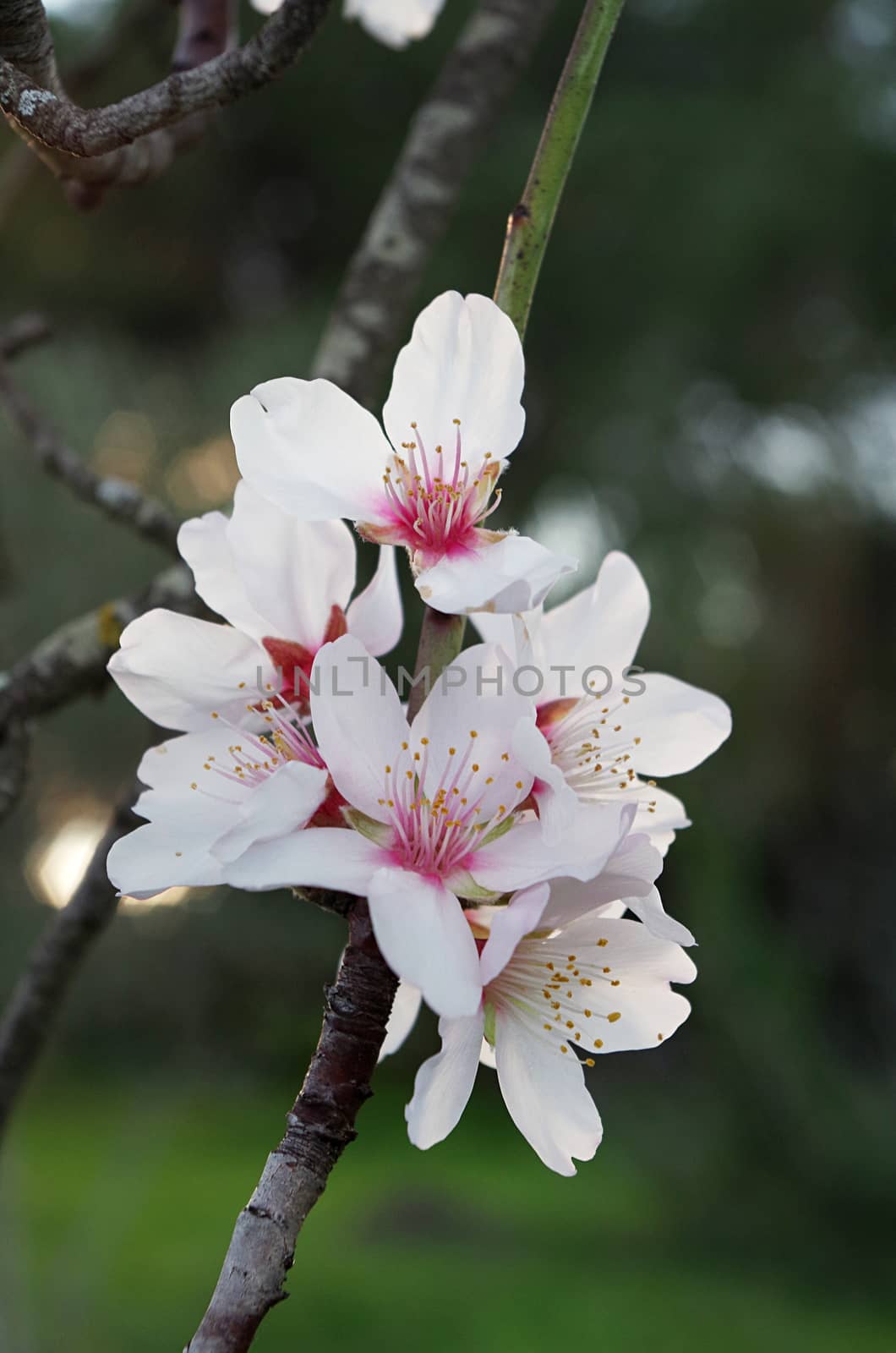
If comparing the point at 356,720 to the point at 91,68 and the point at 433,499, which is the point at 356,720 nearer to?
the point at 433,499

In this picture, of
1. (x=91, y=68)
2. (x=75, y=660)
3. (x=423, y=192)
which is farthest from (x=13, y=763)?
(x=91, y=68)

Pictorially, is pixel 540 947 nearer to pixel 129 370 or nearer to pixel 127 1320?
pixel 127 1320

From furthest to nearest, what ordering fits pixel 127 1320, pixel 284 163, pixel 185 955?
pixel 284 163, pixel 185 955, pixel 127 1320

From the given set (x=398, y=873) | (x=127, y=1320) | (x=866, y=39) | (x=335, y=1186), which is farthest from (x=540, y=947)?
(x=866, y=39)

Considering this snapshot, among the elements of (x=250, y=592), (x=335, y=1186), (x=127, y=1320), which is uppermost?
(x=250, y=592)

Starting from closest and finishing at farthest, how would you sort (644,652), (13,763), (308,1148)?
(308,1148), (13,763), (644,652)

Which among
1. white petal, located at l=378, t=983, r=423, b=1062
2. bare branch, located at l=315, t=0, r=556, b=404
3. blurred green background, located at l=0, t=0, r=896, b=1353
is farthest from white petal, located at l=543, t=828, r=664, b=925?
blurred green background, located at l=0, t=0, r=896, b=1353

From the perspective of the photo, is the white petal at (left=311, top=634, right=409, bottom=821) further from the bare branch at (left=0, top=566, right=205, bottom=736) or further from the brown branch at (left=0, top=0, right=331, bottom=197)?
the bare branch at (left=0, top=566, right=205, bottom=736)
